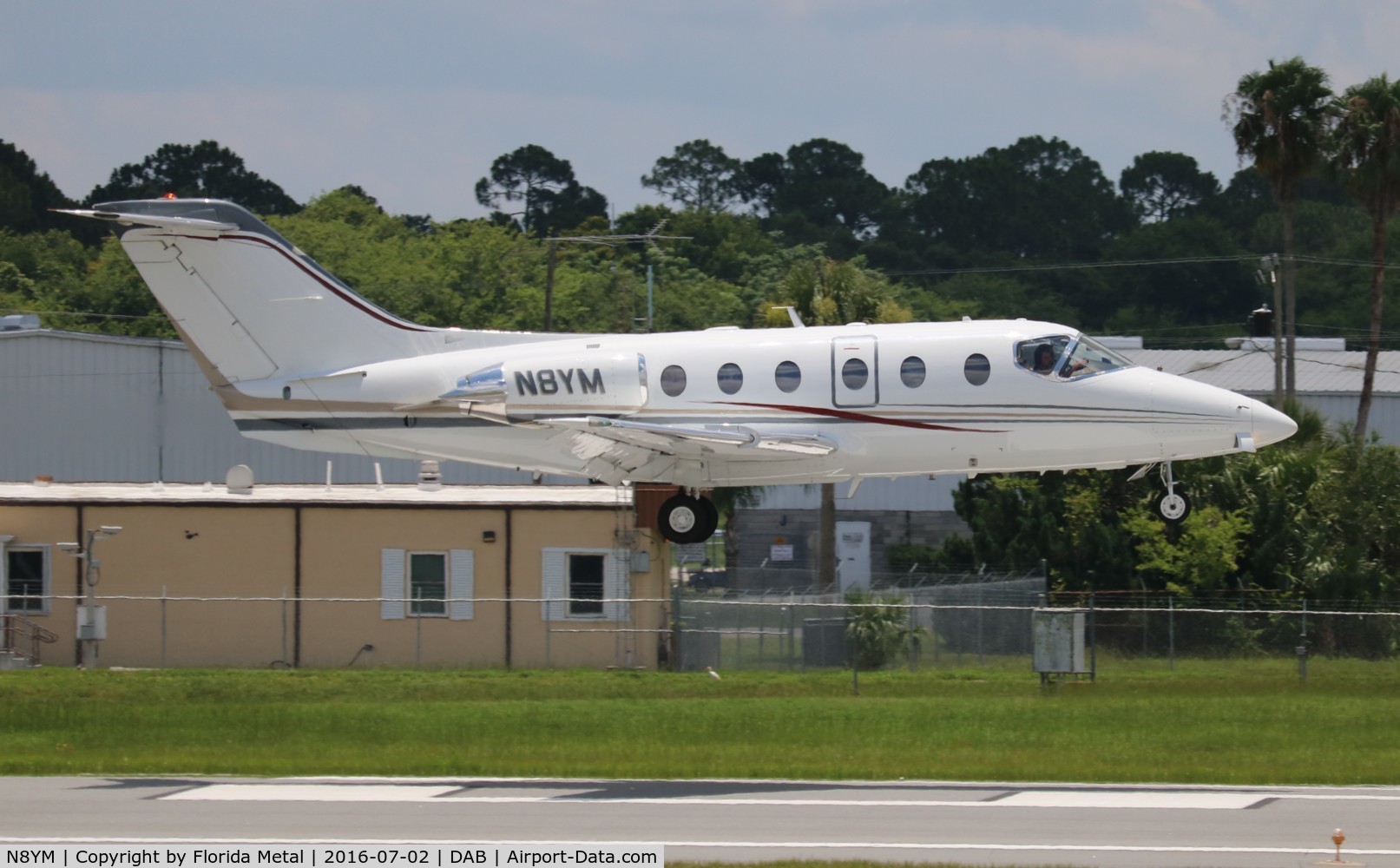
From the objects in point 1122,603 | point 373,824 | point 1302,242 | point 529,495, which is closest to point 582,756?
point 373,824

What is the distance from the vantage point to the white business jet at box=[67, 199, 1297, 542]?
24.8m

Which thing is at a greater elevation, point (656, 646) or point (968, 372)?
point (968, 372)

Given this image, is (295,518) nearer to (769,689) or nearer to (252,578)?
(252,578)

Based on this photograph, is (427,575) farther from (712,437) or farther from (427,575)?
(712,437)

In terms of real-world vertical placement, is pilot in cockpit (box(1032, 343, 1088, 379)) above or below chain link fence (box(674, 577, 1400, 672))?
above

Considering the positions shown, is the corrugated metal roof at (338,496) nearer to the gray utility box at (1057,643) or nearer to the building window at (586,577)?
the building window at (586,577)

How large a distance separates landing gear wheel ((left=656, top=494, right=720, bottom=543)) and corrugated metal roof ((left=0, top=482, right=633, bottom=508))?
8.48 m

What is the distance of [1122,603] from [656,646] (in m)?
11.1

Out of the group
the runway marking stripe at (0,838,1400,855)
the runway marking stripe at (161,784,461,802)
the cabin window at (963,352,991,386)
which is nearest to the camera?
the runway marking stripe at (0,838,1400,855)

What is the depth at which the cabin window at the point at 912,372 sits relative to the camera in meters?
24.7

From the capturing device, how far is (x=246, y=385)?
1041 inches

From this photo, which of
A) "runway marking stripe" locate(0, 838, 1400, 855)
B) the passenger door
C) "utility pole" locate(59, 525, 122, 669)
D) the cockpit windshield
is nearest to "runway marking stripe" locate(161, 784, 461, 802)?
"runway marking stripe" locate(0, 838, 1400, 855)

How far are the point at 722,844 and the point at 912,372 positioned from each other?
28.5ft

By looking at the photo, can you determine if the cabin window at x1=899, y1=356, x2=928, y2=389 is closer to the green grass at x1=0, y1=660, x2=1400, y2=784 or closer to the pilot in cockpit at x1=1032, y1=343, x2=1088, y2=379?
the pilot in cockpit at x1=1032, y1=343, x2=1088, y2=379
